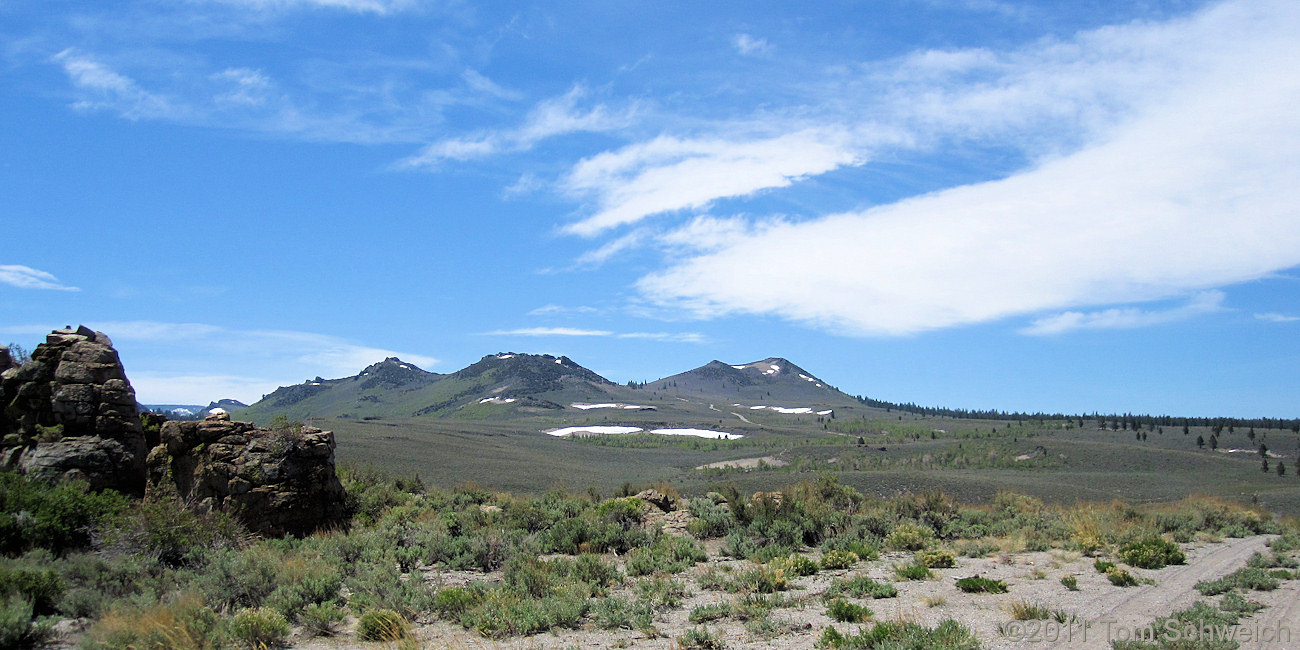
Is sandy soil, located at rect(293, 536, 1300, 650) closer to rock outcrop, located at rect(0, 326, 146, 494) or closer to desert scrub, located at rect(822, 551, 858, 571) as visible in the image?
desert scrub, located at rect(822, 551, 858, 571)

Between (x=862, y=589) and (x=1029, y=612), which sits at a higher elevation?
(x=1029, y=612)

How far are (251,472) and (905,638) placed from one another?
1229 cm

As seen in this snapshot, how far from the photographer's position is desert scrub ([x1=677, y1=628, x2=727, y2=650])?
7215mm

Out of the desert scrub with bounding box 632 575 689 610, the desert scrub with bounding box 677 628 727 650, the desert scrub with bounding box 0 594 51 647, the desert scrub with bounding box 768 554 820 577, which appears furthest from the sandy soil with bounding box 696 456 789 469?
the desert scrub with bounding box 0 594 51 647

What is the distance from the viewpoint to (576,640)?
749 centimetres

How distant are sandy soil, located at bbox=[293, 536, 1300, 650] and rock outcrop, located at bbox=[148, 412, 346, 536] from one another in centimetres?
431

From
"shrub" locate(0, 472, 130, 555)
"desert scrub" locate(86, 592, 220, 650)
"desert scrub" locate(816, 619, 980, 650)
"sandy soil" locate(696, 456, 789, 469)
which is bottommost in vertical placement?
"sandy soil" locate(696, 456, 789, 469)

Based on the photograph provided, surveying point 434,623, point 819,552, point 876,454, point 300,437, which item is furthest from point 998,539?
point 876,454

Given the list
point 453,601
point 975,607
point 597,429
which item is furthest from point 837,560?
point 597,429

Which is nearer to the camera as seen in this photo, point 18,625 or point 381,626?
point 18,625

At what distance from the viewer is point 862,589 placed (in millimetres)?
9742

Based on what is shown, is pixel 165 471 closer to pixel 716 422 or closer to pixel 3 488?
pixel 3 488

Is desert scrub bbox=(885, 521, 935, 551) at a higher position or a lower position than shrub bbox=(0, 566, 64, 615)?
lower

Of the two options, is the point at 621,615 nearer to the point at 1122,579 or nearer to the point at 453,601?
the point at 453,601
